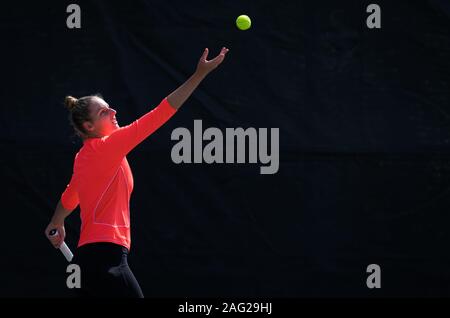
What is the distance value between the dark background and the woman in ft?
3.89

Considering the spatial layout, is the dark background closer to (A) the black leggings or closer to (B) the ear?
(B) the ear

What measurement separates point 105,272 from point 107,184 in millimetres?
378

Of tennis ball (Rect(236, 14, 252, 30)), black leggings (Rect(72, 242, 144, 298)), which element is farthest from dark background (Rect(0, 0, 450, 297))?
black leggings (Rect(72, 242, 144, 298))

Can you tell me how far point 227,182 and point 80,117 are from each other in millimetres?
1387

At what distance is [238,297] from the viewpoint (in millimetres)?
4672

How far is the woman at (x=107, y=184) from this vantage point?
10.6ft

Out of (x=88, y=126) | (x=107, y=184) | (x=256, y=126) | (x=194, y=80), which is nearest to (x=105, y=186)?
(x=107, y=184)

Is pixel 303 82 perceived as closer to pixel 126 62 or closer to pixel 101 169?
pixel 126 62

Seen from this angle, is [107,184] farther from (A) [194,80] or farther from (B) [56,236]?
(A) [194,80]

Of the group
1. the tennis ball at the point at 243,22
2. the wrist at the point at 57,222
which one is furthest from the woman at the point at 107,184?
the tennis ball at the point at 243,22

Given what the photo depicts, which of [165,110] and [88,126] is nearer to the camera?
[165,110]

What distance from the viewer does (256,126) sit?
15.3ft

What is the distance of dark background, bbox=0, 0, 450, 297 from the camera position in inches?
183

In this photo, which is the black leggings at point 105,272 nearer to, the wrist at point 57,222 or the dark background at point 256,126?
the wrist at point 57,222
